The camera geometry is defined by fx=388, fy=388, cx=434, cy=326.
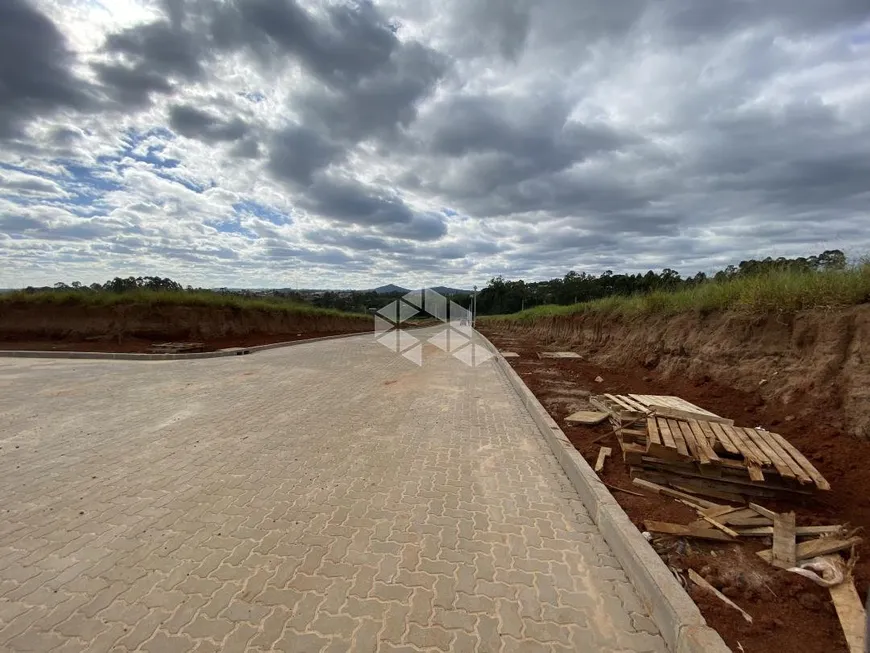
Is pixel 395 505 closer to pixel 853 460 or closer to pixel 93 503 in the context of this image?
pixel 93 503

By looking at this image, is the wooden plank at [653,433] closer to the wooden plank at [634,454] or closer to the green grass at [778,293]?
the wooden plank at [634,454]

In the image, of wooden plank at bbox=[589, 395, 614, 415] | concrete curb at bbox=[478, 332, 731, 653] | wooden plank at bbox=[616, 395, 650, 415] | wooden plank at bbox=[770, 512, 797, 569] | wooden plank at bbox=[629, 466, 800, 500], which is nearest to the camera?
concrete curb at bbox=[478, 332, 731, 653]

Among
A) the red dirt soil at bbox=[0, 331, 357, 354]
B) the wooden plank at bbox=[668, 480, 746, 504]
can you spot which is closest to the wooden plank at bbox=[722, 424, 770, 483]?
the wooden plank at bbox=[668, 480, 746, 504]

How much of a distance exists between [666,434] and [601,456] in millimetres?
777

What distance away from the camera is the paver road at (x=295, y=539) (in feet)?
7.60

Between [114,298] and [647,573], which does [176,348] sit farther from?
[647,573]

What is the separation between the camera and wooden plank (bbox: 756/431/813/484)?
362cm

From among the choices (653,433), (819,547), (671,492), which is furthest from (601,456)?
(819,547)

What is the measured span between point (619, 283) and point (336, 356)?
1510 inches

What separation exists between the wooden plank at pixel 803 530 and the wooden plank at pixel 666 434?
37.4 inches

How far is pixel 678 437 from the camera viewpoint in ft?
14.6

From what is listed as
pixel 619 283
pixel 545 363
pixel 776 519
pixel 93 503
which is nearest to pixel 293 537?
pixel 93 503

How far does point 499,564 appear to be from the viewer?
2.93m

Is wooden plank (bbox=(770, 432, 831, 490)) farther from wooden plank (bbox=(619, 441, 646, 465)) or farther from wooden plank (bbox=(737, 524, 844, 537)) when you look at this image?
wooden plank (bbox=(619, 441, 646, 465))
